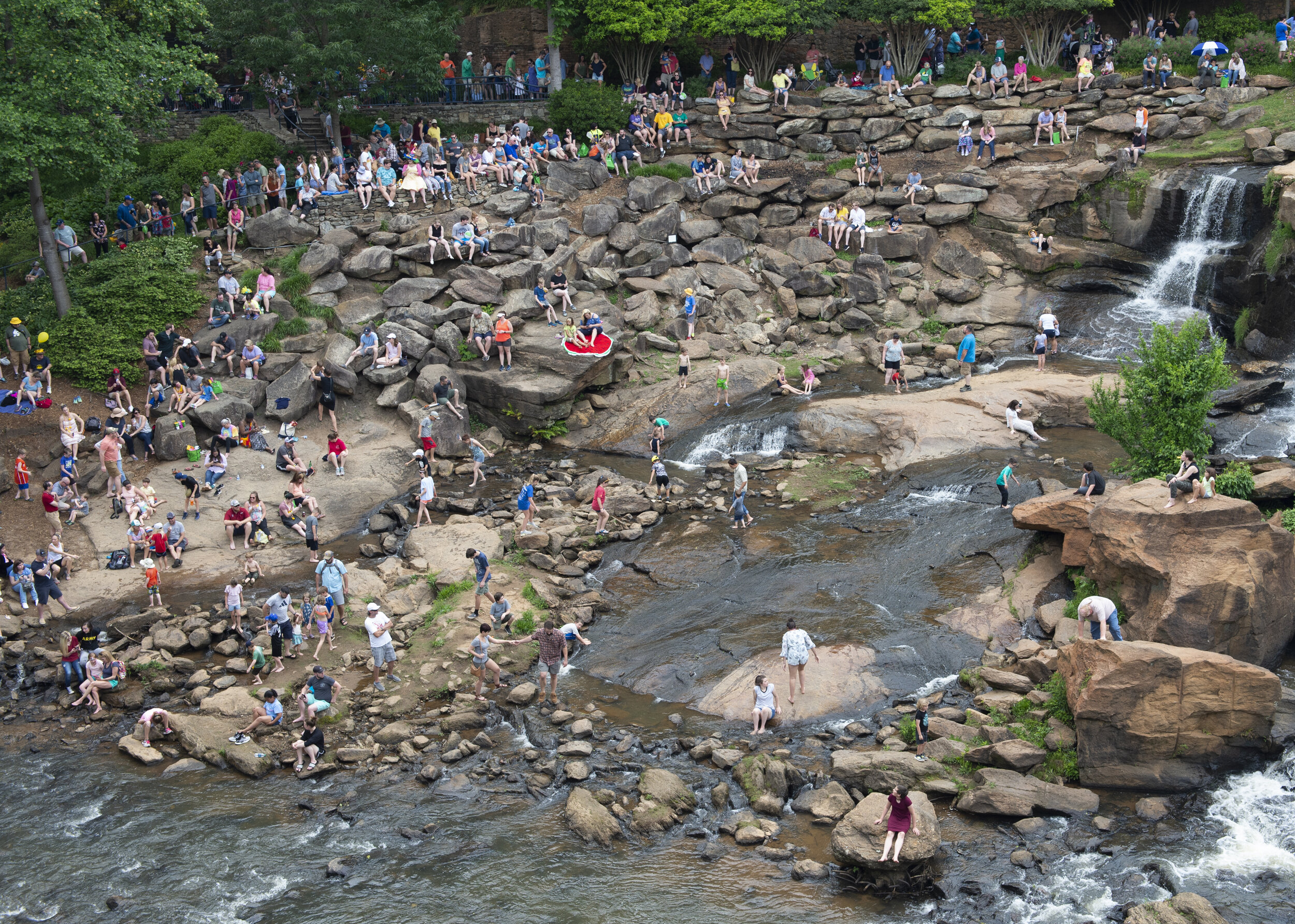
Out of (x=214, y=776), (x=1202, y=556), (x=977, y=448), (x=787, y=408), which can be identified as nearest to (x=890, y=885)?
(x=1202, y=556)

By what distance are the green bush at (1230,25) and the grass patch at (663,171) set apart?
1832 cm

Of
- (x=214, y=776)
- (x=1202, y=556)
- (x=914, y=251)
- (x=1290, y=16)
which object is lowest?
(x=214, y=776)

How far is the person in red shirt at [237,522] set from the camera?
72.1 ft

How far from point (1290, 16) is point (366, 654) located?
36.2m

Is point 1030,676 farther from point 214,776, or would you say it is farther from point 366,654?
point 214,776

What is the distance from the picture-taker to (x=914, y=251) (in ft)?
107

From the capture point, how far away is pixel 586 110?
35.7m

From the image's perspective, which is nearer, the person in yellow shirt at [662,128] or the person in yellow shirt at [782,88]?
the person in yellow shirt at [662,128]

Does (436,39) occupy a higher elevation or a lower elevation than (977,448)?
higher

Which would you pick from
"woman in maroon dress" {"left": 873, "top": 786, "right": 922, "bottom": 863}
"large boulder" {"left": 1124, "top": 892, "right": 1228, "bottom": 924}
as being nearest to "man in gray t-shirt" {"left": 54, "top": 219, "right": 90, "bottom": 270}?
"woman in maroon dress" {"left": 873, "top": 786, "right": 922, "bottom": 863}

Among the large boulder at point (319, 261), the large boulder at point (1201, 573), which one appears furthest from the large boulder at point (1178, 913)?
the large boulder at point (319, 261)

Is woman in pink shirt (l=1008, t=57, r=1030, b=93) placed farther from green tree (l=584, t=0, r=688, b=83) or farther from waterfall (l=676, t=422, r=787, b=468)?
waterfall (l=676, t=422, r=787, b=468)

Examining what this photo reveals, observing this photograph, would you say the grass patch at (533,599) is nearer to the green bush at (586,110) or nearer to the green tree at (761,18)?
the green bush at (586,110)

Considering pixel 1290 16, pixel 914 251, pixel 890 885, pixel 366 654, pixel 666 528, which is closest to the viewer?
pixel 890 885
